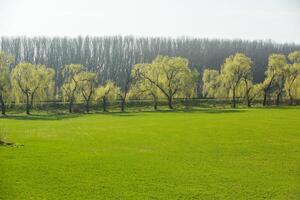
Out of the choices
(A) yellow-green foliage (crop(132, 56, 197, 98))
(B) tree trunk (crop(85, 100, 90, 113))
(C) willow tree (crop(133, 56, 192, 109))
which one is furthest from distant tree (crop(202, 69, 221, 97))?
(B) tree trunk (crop(85, 100, 90, 113))

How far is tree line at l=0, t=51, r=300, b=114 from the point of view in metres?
49.6

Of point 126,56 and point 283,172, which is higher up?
point 126,56

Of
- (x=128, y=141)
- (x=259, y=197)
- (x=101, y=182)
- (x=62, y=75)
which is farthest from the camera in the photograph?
(x=62, y=75)

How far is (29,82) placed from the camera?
163 ft

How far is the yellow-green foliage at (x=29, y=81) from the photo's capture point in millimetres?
49375

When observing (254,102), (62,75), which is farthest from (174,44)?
(254,102)

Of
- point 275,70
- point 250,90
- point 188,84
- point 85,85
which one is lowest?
point 250,90

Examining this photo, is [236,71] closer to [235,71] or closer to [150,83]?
[235,71]

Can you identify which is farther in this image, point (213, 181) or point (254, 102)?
point (254, 102)

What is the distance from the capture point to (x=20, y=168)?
16141mm

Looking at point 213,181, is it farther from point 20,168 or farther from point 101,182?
point 20,168

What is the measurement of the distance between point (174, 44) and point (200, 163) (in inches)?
3582

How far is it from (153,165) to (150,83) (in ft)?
134

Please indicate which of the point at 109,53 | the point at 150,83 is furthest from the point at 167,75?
the point at 109,53
